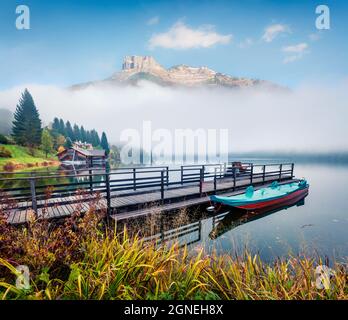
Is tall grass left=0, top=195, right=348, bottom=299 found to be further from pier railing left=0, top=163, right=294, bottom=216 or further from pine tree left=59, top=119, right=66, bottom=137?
pine tree left=59, top=119, right=66, bottom=137

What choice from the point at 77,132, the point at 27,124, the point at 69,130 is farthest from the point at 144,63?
the point at 77,132

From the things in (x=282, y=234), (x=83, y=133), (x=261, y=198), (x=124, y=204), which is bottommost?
(x=282, y=234)

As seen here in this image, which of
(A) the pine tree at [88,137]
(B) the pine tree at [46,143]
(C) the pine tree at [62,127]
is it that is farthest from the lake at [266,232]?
(A) the pine tree at [88,137]

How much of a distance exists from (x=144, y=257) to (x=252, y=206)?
6545 mm

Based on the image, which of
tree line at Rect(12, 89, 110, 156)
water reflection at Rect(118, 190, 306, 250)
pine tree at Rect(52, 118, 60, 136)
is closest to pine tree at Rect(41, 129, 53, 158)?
tree line at Rect(12, 89, 110, 156)

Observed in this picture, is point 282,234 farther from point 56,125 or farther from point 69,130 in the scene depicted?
point 56,125

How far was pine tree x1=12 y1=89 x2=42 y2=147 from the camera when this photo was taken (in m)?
37.5

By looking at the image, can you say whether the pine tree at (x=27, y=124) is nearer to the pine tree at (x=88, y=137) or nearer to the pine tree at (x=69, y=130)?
the pine tree at (x=69, y=130)

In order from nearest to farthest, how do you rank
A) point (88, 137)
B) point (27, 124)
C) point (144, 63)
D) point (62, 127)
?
point (144, 63) < point (27, 124) < point (62, 127) < point (88, 137)

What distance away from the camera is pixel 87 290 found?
1.68 metres

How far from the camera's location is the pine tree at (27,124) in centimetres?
3750

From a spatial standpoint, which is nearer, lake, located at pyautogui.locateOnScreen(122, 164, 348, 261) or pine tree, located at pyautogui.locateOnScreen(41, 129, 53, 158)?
lake, located at pyautogui.locateOnScreen(122, 164, 348, 261)

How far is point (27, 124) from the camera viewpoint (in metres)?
37.9
